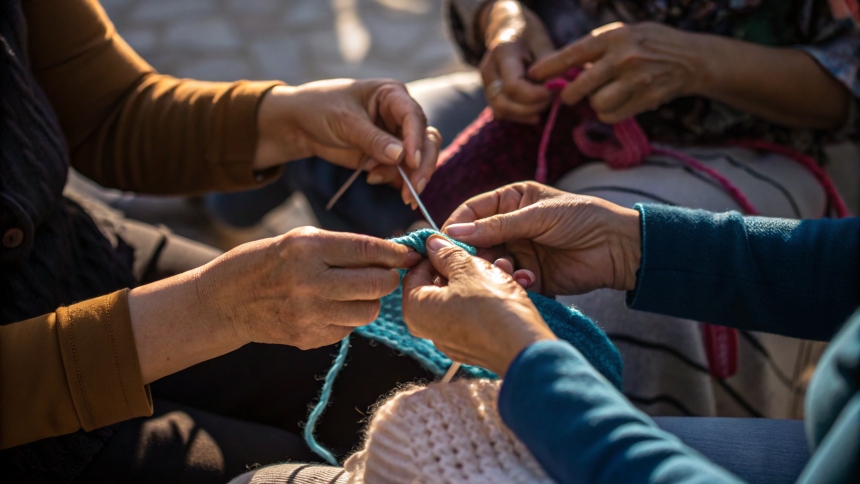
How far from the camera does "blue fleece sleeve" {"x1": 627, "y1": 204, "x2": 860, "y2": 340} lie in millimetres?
1040

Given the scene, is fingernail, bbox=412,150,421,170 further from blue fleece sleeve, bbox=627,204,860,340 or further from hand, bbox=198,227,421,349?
blue fleece sleeve, bbox=627,204,860,340

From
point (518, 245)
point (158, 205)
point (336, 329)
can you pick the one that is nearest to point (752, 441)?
point (518, 245)

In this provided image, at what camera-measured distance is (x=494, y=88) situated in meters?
1.61

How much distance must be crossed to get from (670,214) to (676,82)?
495mm

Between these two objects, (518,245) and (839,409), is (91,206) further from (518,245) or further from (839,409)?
(839,409)

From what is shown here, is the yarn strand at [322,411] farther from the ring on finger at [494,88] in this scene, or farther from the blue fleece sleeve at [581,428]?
the ring on finger at [494,88]

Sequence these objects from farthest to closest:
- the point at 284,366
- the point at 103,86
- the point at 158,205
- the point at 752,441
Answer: the point at 158,205
the point at 103,86
the point at 284,366
the point at 752,441

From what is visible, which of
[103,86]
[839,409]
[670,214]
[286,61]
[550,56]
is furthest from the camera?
[286,61]

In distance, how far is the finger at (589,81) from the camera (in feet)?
4.80

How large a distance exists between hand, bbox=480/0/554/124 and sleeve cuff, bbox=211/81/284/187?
1.71 ft

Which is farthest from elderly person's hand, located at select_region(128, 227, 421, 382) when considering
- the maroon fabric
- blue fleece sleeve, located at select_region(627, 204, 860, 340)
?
the maroon fabric

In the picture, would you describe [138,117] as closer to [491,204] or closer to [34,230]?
[34,230]

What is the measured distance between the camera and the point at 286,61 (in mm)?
3312

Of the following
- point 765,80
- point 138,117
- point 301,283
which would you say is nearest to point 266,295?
point 301,283
